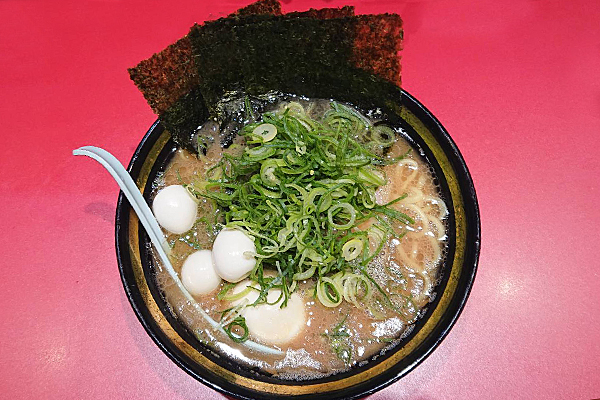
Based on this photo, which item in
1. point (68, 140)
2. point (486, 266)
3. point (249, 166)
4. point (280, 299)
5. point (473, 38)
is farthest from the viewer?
point (473, 38)

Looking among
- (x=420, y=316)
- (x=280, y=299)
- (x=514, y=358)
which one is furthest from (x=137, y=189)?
(x=514, y=358)

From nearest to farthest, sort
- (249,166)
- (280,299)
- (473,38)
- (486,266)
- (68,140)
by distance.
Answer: (280,299)
(249,166)
(486,266)
(68,140)
(473,38)

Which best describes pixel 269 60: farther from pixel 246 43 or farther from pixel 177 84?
pixel 177 84

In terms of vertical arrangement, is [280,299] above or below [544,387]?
above

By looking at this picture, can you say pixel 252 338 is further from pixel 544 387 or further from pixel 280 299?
pixel 544 387

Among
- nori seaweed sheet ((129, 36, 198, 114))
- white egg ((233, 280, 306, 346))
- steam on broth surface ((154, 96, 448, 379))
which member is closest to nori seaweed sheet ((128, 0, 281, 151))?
nori seaweed sheet ((129, 36, 198, 114))

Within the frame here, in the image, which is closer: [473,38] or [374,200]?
[374,200]
